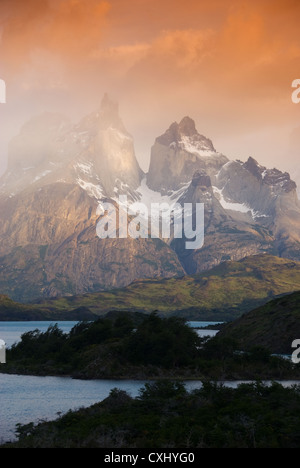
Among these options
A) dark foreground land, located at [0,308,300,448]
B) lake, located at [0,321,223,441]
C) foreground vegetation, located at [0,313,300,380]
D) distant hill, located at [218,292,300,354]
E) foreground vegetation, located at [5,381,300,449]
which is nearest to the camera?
foreground vegetation, located at [5,381,300,449]

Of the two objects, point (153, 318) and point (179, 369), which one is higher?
point (153, 318)

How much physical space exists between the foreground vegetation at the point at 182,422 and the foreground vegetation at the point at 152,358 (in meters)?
44.8

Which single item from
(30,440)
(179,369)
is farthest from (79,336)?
(30,440)

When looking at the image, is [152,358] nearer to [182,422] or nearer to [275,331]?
[275,331]

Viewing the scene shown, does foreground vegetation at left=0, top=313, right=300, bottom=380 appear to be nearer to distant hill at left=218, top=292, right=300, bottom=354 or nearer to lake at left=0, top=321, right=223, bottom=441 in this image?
lake at left=0, top=321, right=223, bottom=441

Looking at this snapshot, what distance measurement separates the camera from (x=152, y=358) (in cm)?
13350

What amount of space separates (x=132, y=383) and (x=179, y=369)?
15.8 m

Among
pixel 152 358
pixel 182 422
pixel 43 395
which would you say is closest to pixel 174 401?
pixel 182 422

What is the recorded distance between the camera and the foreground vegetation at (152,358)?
414 feet

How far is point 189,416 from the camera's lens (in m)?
65.2

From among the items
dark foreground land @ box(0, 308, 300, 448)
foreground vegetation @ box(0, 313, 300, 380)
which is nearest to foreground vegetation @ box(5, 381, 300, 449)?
dark foreground land @ box(0, 308, 300, 448)

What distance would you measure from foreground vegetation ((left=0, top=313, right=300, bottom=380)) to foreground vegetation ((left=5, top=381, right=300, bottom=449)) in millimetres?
44827

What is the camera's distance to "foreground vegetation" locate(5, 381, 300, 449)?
5488 cm
